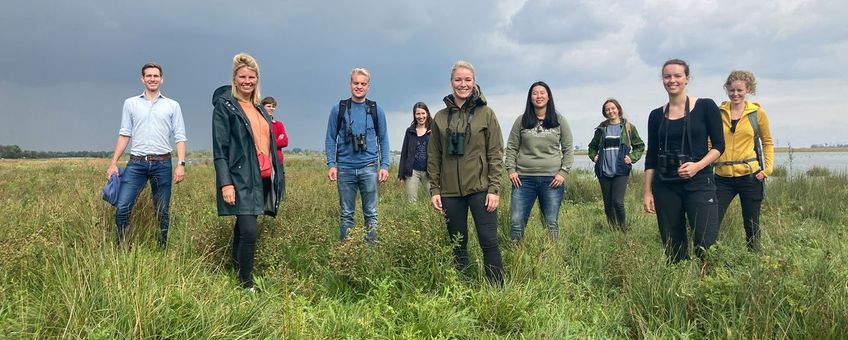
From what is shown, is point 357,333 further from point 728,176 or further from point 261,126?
point 728,176

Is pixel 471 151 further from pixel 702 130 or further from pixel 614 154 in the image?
pixel 614 154

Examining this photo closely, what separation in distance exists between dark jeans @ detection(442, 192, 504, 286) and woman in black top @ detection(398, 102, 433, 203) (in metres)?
3.27

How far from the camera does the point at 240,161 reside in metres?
3.43

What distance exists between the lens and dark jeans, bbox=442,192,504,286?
11.2 feet

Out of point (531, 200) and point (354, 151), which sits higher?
point (354, 151)

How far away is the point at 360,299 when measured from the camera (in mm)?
3289

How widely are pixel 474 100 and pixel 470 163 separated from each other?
0.48m

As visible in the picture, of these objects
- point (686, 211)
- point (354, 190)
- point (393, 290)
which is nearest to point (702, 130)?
point (686, 211)

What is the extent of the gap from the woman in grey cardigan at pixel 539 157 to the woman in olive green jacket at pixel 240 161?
90.7 inches

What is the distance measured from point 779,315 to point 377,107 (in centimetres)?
361

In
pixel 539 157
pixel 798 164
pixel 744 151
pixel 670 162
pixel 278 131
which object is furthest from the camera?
pixel 798 164

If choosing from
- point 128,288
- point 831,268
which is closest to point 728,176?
point 831,268

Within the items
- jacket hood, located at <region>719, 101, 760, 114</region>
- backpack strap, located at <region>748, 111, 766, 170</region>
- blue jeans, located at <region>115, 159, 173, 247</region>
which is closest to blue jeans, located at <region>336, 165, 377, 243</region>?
blue jeans, located at <region>115, 159, 173, 247</region>

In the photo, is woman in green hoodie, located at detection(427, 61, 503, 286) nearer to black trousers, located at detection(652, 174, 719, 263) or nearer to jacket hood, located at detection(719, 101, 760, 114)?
black trousers, located at detection(652, 174, 719, 263)
